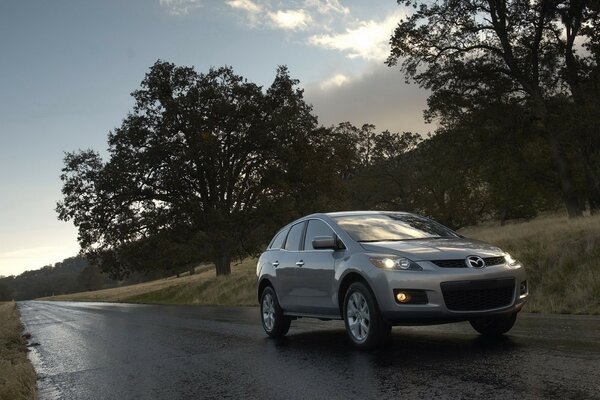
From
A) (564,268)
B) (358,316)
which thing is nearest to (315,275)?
(358,316)

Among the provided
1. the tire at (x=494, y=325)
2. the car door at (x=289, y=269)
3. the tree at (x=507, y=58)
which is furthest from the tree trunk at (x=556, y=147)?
the tire at (x=494, y=325)

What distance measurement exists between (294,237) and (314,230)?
62cm

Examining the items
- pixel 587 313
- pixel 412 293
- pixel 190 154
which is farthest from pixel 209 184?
pixel 412 293

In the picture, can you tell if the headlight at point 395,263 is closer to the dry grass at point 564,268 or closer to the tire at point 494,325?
the tire at point 494,325

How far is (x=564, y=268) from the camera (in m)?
12.1

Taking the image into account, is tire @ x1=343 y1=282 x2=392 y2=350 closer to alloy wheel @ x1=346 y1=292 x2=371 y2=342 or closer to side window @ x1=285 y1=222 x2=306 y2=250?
alloy wheel @ x1=346 y1=292 x2=371 y2=342

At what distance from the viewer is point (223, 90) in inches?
1302

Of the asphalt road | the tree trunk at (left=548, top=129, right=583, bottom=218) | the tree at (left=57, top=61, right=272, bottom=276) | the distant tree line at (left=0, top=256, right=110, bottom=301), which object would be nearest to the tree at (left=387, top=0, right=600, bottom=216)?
the tree trunk at (left=548, top=129, right=583, bottom=218)

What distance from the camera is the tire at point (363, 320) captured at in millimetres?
6691

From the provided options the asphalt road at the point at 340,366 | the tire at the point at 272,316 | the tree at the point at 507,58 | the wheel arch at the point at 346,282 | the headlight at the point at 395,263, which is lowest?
the asphalt road at the point at 340,366

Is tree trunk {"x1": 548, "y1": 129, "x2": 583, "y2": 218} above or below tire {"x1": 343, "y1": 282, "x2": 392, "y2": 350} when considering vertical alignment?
above

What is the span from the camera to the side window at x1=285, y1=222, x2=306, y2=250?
348 inches

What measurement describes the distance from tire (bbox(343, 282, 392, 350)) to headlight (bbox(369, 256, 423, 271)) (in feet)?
1.18

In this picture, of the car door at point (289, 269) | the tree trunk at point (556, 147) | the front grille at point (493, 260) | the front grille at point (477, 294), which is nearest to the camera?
the front grille at point (477, 294)
